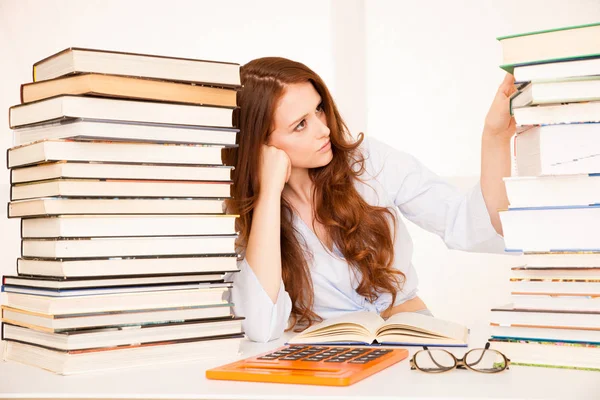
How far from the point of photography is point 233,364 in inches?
47.5

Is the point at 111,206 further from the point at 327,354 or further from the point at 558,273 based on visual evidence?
the point at 558,273

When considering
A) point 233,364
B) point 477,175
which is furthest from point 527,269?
point 477,175

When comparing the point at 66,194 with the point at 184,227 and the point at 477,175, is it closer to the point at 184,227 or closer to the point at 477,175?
the point at 184,227

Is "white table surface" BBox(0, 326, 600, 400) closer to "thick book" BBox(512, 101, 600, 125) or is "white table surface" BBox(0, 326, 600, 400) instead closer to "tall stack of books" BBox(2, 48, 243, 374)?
"tall stack of books" BBox(2, 48, 243, 374)

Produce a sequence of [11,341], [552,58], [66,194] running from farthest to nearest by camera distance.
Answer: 1. [11,341]
2. [66,194]
3. [552,58]

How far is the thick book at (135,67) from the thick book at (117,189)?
197 millimetres

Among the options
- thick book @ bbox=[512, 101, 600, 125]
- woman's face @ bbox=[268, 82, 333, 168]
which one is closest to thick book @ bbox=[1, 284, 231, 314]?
thick book @ bbox=[512, 101, 600, 125]

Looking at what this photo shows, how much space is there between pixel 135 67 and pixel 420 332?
0.76 m

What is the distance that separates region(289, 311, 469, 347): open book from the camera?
137cm

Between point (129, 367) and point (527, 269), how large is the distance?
0.73 meters

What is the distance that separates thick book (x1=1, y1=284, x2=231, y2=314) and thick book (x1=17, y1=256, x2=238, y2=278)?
0.13 ft

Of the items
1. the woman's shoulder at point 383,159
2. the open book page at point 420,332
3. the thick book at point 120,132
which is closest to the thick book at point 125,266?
the thick book at point 120,132

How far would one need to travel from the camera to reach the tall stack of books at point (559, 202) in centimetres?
111

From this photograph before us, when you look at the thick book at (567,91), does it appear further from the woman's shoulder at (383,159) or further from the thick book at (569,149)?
the woman's shoulder at (383,159)
